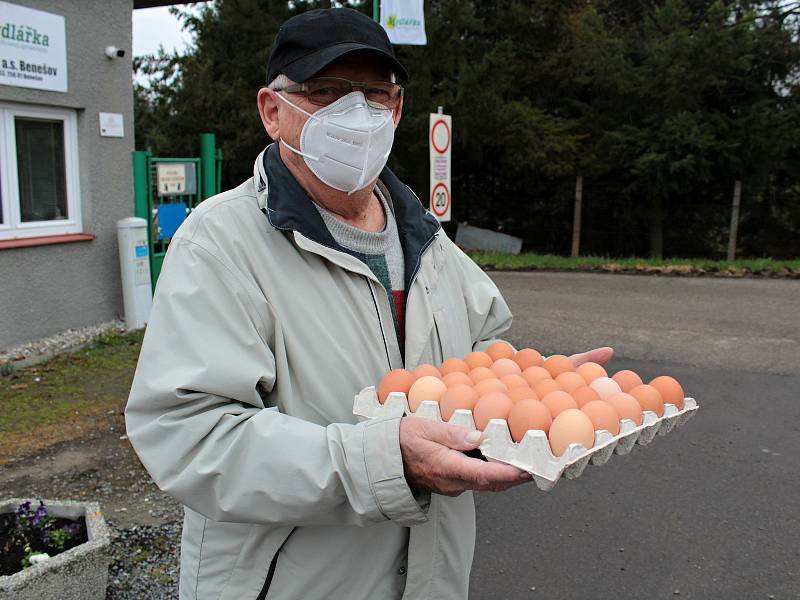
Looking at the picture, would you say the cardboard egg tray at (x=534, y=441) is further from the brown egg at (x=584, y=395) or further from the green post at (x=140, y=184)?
the green post at (x=140, y=184)

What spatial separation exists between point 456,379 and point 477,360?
0.72 feet

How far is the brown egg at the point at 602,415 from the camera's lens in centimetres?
179

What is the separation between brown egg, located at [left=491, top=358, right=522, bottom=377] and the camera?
2094 mm

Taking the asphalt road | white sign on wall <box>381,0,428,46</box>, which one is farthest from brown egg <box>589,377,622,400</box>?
white sign on wall <box>381,0,428,46</box>

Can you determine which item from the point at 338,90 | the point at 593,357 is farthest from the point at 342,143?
the point at 593,357

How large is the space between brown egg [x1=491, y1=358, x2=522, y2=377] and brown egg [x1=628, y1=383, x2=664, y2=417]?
316 mm

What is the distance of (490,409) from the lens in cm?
176

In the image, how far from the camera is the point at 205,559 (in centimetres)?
174

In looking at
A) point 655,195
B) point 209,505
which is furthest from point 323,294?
point 655,195

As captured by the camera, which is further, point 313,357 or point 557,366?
point 557,366

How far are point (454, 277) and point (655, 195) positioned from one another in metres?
16.7

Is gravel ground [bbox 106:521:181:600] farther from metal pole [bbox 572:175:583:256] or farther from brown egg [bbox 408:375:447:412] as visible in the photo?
metal pole [bbox 572:175:583:256]

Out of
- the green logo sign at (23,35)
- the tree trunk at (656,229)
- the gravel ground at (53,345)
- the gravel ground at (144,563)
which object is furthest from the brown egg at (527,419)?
the tree trunk at (656,229)

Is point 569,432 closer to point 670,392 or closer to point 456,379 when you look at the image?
point 456,379
